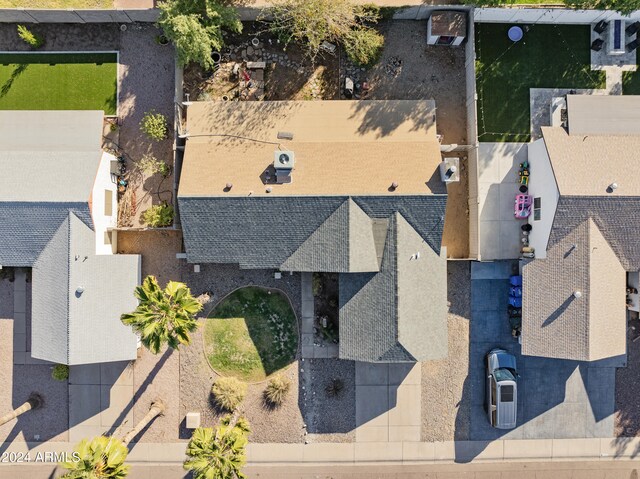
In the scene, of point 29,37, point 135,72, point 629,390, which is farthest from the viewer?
point 629,390

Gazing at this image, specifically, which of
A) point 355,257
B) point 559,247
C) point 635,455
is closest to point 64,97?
point 355,257

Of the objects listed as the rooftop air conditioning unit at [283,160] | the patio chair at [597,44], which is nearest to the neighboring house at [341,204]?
the rooftop air conditioning unit at [283,160]

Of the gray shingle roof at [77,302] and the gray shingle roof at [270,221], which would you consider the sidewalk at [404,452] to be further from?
the gray shingle roof at [270,221]

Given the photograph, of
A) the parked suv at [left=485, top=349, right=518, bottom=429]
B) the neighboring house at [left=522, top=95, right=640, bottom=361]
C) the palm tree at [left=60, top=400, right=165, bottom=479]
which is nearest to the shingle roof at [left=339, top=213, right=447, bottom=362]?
the parked suv at [left=485, top=349, right=518, bottom=429]

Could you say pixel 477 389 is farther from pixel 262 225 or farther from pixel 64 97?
pixel 64 97

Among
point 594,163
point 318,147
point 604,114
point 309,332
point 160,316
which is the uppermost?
point 604,114

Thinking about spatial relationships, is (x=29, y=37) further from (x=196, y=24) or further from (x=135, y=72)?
(x=196, y=24)

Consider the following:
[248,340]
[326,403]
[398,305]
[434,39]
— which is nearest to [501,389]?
[398,305]
